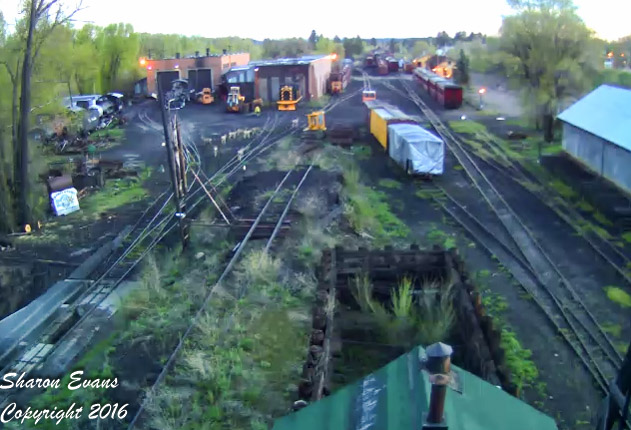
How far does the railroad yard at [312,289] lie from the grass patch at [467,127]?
854cm

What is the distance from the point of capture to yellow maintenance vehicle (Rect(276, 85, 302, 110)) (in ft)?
127

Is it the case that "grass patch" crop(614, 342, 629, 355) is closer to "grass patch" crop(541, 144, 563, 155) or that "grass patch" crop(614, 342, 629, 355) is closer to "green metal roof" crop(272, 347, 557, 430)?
"green metal roof" crop(272, 347, 557, 430)

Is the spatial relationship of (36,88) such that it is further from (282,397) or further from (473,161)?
(282,397)

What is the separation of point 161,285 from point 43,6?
31.6 ft

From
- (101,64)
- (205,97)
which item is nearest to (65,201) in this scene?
(205,97)

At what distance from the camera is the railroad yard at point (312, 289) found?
8.02 m

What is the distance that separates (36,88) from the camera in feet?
73.6

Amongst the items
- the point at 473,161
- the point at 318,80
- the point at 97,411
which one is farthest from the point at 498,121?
the point at 97,411

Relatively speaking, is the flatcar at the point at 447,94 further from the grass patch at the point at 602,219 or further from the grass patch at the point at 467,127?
the grass patch at the point at 602,219

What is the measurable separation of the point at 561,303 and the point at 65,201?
1399 cm

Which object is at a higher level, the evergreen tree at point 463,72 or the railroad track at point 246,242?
the evergreen tree at point 463,72

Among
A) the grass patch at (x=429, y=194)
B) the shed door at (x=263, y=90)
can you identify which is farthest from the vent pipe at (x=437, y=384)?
the shed door at (x=263, y=90)

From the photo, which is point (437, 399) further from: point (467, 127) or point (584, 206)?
point (467, 127)

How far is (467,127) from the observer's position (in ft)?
102
